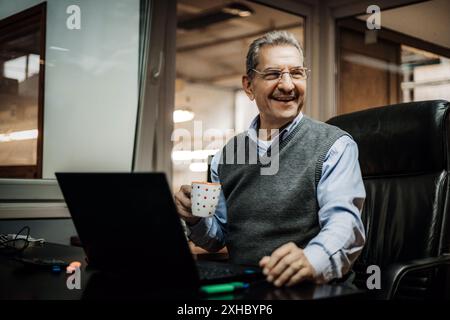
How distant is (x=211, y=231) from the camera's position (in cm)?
147

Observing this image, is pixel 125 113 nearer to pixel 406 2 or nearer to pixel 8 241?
pixel 8 241

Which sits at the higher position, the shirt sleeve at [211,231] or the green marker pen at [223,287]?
the shirt sleeve at [211,231]

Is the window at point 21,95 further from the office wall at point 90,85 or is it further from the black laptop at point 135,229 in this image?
the black laptop at point 135,229

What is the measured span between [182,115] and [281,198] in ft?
5.64

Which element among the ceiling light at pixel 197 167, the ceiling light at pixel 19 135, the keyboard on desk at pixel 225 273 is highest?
the ceiling light at pixel 19 135

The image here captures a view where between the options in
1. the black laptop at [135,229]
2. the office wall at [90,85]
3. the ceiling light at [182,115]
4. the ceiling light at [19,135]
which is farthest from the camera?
the ceiling light at [182,115]

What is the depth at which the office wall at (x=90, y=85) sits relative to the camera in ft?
7.57

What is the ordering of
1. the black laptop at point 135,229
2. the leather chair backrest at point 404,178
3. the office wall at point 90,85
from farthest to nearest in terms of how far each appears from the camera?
the office wall at point 90,85
the leather chair backrest at point 404,178
the black laptop at point 135,229

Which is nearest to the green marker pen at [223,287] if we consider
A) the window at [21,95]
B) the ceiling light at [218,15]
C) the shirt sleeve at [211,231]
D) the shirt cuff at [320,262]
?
the shirt cuff at [320,262]

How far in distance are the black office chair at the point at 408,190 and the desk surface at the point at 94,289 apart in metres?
0.66
